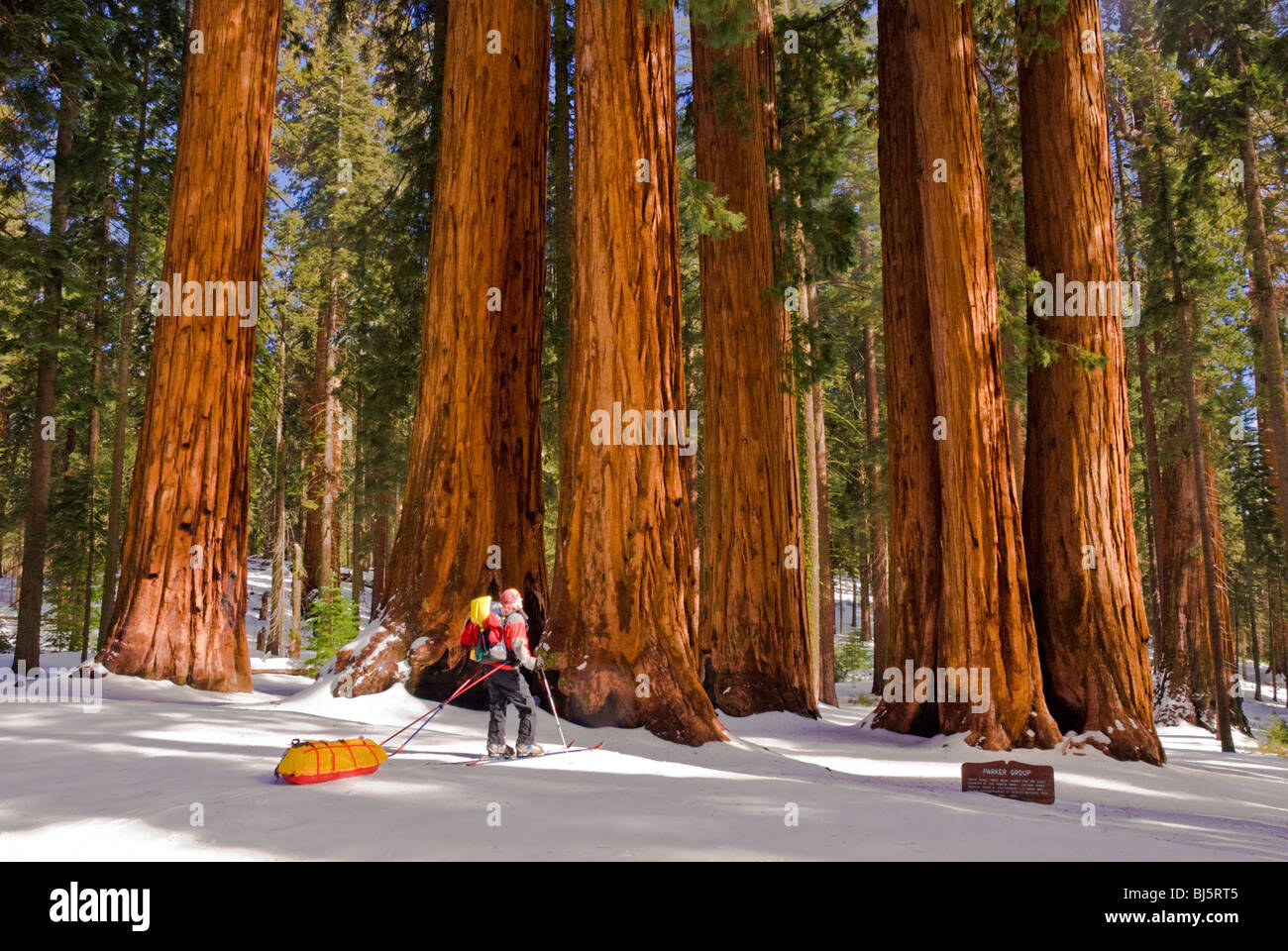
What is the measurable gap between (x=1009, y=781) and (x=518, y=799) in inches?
141

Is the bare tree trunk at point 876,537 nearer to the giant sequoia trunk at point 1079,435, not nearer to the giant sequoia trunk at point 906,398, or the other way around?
the giant sequoia trunk at point 906,398

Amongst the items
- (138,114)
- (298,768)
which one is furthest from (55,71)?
(298,768)

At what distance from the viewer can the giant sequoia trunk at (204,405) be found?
9258mm

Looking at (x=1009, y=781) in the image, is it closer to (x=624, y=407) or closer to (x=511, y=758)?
(x=511, y=758)

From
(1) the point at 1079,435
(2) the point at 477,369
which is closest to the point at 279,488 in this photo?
(2) the point at 477,369

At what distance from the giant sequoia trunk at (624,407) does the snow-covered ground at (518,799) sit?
22.4 inches

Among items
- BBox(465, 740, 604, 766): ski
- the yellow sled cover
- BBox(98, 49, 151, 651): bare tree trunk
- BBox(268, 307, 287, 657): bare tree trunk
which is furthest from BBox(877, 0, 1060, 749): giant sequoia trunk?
BBox(268, 307, 287, 657): bare tree trunk

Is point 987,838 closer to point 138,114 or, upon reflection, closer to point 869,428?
point 138,114

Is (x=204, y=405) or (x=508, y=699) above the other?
(x=204, y=405)

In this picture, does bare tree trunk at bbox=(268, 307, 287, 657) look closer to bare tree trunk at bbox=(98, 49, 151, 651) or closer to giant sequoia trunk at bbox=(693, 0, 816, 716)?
bare tree trunk at bbox=(98, 49, 151, 651)

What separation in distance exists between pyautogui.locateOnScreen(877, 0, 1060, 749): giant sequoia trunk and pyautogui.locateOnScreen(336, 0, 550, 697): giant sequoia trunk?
4.29 meters

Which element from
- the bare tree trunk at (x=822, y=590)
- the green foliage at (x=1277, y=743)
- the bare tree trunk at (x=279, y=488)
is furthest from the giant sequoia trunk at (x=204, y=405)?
the green foliage at (x=1277, y=743)

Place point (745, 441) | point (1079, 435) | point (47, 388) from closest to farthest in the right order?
1. point (1079, 435)
2. point (745, 441)
3. point (47, 388)

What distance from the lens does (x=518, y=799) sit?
4961 mm
